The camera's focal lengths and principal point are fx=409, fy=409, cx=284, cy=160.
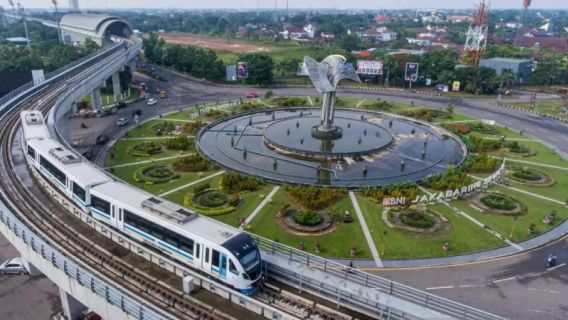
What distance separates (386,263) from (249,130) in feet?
141

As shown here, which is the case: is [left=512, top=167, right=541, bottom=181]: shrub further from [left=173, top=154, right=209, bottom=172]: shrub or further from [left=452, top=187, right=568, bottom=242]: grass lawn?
[left=173, top=154, right=209, bottom=172]: shrub

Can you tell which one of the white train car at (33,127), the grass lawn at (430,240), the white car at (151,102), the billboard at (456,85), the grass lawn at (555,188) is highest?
the white train car at (33,127)

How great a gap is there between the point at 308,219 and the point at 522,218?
81.3ft

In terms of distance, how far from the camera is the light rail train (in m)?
24.2

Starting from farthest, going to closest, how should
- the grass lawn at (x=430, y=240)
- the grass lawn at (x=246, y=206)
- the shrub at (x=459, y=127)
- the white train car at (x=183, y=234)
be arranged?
the shrub at (x=459, y=127), the grass lawn at (x=246, y=206), the grass lawn at (x=430, y=240), the white train car at (x=183, y=234)

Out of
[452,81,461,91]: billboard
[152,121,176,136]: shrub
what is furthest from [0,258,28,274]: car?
[452,81,461,91]: billboard

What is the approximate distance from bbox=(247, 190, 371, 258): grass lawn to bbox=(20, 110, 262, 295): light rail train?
15.2 metres

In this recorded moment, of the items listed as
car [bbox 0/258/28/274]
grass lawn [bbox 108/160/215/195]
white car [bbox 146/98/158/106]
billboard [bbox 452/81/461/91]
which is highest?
billboard [bbox 452/81/461/91]

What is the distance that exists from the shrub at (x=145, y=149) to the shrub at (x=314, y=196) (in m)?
24.5

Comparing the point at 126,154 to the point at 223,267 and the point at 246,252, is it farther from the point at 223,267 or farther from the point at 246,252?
the point at 246,252

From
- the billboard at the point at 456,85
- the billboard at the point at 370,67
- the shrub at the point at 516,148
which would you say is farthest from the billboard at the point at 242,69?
the shrub at the point at 516,148

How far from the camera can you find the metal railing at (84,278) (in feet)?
71.2

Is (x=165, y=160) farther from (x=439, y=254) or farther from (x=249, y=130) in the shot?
(x=439, y=254)

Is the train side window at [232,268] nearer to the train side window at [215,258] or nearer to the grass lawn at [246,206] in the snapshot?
the train side window at [215,258]
